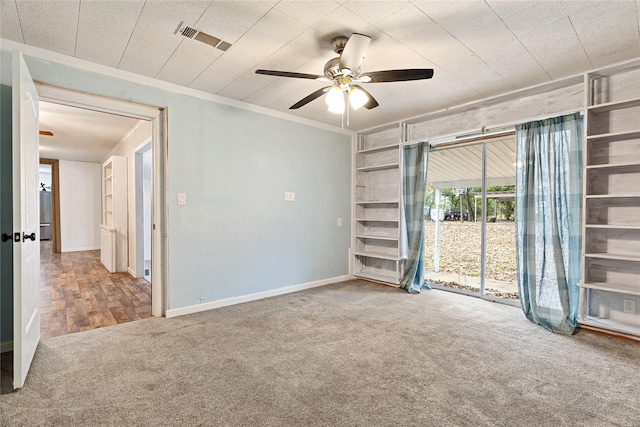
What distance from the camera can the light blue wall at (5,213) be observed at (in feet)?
7.85

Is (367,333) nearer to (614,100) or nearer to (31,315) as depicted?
(31,315)

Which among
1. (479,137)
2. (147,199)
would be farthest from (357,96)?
(147,199)

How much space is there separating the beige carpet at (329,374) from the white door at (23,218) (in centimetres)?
26

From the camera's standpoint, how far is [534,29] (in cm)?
225

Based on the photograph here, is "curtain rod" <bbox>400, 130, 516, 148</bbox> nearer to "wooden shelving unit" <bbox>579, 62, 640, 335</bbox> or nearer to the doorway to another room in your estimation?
"wooden shelving unit" <bbox>579, 62, 640, 335</bbox>

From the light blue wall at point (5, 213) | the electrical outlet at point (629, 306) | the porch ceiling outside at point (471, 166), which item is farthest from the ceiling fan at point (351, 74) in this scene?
the electrical outlet at point (629, 306)

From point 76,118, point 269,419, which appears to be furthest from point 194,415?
point 76,118

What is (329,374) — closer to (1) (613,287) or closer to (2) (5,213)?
(1) (613,287)

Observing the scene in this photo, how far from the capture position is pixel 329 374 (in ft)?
7.07

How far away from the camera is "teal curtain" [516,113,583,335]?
2990 millimetres

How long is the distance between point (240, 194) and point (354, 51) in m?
2.25

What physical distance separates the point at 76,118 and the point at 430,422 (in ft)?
18.0

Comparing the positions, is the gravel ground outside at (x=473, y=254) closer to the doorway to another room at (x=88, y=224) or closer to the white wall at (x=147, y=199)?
the doorway to another room at (x=88, y=224)

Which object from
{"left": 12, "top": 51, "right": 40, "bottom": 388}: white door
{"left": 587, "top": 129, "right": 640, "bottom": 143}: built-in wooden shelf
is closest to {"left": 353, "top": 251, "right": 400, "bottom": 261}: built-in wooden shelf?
{"left": 587, "top": 129, "right": 640, "bottom": 143}: built-in wooden shelf
